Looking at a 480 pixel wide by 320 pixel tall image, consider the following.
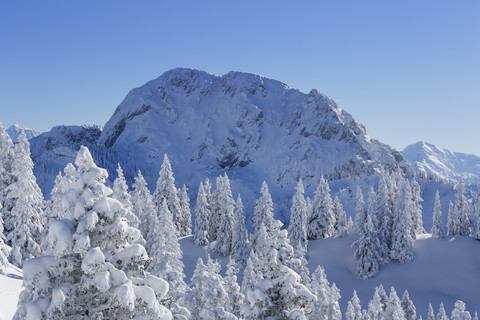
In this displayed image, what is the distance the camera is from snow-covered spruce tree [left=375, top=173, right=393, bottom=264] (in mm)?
59531

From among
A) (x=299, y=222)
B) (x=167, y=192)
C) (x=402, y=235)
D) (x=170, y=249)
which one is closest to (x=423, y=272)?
(x=402, y=235)

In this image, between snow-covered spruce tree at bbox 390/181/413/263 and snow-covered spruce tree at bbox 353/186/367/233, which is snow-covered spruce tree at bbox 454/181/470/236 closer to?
snow-covered spruce tree at bbox 390/181/413/263

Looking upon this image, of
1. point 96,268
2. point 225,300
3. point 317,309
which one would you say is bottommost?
point 317,309

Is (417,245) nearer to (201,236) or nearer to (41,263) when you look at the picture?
(201,236)

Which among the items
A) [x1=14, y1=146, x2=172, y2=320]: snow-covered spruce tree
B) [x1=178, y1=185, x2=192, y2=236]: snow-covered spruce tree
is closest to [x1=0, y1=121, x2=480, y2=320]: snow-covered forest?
[x1=14, y1=146, x2=172, y2=320]: snow-covered spruce tree

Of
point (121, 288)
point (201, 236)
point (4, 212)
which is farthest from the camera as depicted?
point (201, 236)

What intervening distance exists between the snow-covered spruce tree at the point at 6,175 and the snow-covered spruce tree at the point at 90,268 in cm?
3171

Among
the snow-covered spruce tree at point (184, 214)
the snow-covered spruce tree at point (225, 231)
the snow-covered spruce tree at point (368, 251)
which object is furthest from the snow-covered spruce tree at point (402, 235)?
the snow-covered spruce tree at point (184, 214)

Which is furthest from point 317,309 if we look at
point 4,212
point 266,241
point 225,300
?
point 4,212

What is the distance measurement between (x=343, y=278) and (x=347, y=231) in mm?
9320

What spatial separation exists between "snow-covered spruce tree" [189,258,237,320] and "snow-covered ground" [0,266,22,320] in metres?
10.3

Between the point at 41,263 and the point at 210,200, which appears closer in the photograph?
the point at 41,263

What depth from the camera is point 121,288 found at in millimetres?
8289

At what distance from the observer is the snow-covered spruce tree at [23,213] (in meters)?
34.3
